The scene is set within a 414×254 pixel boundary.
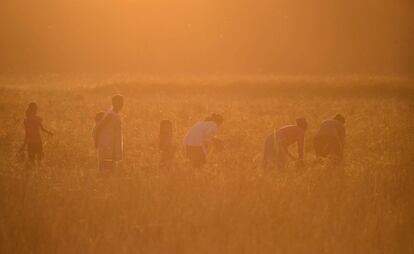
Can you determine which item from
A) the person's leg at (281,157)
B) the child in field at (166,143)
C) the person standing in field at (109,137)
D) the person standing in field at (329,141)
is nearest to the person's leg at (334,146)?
the person standing in field at (329,141)

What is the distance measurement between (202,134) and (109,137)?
141cm

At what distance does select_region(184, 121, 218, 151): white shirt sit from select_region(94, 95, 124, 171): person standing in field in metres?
1.14

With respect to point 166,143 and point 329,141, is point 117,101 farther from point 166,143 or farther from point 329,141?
point 329,141

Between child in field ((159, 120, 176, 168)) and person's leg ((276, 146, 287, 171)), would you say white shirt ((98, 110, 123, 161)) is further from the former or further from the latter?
person's leg ((276, 146, 287, 171))

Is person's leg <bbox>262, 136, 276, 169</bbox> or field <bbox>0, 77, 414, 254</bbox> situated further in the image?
person's leg <bbox>262, 136, 276, 169</bbox>

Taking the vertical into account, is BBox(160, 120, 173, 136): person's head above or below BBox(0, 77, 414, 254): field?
above

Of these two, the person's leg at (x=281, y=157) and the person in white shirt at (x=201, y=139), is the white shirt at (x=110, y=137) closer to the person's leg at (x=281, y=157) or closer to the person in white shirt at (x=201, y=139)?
the person in white shirt at (x=201, y=139)

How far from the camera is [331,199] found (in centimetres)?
775

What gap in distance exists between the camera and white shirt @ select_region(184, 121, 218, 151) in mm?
10977

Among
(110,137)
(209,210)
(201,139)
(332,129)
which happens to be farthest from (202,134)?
(209,210)

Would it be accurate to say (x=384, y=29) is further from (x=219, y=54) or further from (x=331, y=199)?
(x=331, y=199)

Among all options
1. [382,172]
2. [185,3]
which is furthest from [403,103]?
[185,3]

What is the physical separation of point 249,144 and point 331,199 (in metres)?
7.68

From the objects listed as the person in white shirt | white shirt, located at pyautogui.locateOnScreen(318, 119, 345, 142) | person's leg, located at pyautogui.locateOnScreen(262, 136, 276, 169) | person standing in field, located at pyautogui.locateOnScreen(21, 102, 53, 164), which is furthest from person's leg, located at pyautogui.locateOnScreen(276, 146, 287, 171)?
person standing in field, located at pyautogui.locateOnScreen(21, 102, 53, 164)
